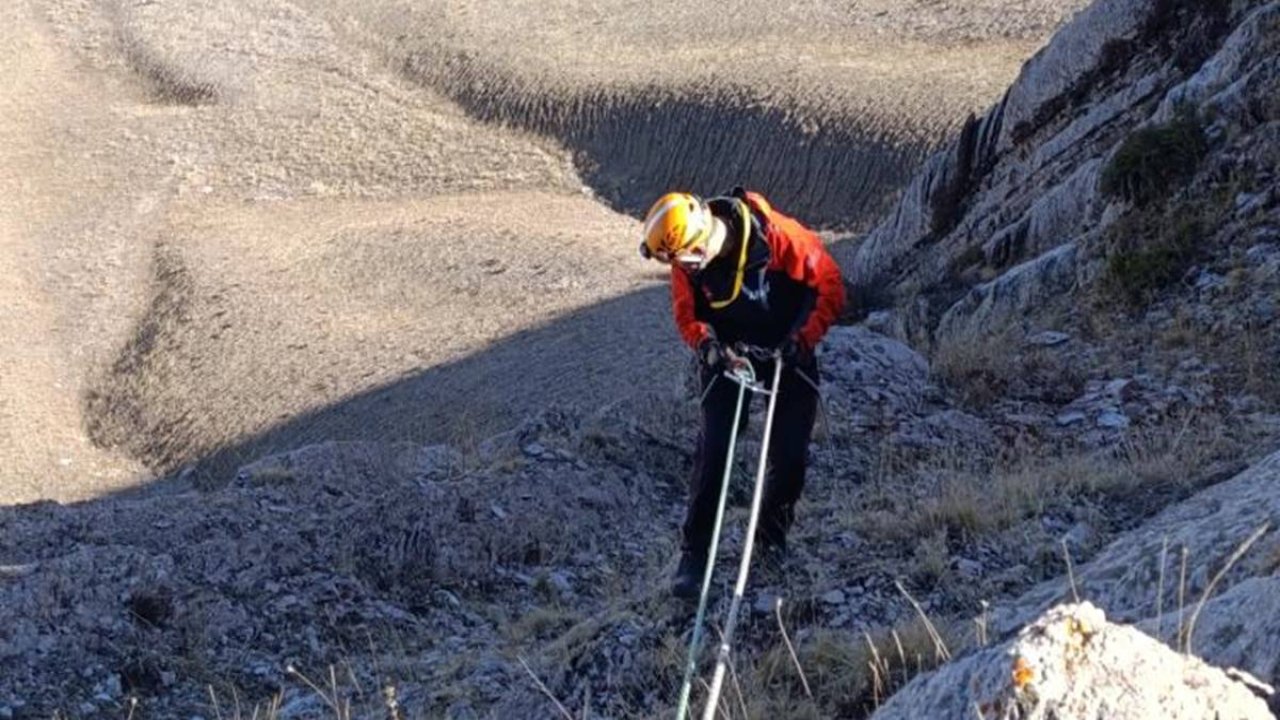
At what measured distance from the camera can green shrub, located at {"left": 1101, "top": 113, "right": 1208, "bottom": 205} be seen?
1566 centimetres

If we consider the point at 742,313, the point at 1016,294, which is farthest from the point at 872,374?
the point at 742,313

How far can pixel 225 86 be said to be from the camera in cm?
4078

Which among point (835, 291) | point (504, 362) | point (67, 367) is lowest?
point (67, 367)

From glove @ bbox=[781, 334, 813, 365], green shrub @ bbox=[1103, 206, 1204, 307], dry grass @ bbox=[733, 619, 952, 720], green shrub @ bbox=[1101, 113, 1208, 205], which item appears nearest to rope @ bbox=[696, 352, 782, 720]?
glove @ bbox=[781, 334, 813, 365]

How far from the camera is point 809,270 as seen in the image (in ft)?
27.7

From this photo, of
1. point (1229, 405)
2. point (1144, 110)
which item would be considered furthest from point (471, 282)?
point (1229, 405)

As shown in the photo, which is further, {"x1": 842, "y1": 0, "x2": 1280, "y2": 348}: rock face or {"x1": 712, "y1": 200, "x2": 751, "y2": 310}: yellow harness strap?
{"x1": 842, "y1": 0, "x2": 1280, "y2": 348}: rock face

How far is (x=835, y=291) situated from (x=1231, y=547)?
2.41 metres

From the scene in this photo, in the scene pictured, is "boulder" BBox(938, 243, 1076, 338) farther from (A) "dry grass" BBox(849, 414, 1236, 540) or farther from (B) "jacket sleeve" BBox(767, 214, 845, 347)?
(B) "jacket sleeve" BBox(767, 214, 845, 347)

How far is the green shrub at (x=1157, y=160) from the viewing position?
15664 mm

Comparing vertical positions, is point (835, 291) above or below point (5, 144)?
above

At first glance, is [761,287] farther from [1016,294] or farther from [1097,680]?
[1016,294]

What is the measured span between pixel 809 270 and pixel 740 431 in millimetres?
881

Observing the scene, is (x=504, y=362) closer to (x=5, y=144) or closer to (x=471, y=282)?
(x=471, y=282)
